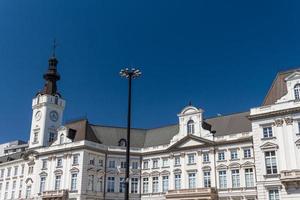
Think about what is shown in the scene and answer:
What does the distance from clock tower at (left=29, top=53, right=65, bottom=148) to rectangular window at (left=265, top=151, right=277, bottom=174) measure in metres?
46.0

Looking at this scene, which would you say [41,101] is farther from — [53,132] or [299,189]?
[299,189]

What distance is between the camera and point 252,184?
2307 inches

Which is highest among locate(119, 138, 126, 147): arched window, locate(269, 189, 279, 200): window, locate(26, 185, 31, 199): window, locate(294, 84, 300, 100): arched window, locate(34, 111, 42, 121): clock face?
locate(34, 111, 42, 121): clock face

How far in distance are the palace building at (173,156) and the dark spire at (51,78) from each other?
22 cm

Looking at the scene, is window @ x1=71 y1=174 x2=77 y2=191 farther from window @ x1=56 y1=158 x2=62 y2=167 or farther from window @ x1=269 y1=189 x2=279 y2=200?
window @ x1=269 y1=189 x2=279 y2=200

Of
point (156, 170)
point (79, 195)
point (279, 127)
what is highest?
point (279, 127)

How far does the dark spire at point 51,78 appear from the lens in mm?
84188

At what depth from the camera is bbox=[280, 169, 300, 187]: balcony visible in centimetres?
4825

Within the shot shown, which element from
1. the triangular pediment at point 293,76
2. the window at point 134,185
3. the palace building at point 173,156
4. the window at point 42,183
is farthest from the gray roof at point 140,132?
the triangular pediment at point 293,76

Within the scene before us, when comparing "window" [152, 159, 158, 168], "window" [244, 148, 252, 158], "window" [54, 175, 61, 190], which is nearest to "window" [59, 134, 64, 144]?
"window" [54, 175, 61, 190]

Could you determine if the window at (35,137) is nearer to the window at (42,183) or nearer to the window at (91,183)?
the window at (42,183)

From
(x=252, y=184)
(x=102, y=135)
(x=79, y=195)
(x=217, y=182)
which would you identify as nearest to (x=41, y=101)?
(x=102, y=135)

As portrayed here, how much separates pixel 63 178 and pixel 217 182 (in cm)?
2784

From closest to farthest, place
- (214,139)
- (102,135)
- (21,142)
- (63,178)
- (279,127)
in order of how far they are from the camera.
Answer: (279,127)
(214,139)
(63,178)
(102,135)
(21,142)
